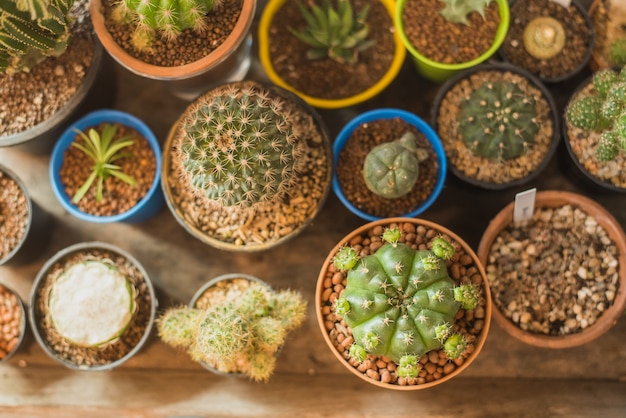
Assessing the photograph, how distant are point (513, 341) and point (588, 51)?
111 centimetres

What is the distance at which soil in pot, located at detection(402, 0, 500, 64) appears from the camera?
226 cm

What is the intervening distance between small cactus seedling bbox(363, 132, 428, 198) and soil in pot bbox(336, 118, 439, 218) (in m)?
0.13

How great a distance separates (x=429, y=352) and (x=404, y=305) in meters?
0.25

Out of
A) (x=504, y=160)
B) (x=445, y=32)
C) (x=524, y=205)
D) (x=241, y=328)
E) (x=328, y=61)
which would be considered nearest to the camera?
(x=241, y=328)

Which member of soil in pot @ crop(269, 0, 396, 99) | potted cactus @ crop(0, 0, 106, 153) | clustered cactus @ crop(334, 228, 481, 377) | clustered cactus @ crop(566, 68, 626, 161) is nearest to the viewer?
clustered cactus @ crop(334, 228, 481, 377)

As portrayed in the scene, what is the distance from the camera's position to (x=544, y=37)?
2.27 m

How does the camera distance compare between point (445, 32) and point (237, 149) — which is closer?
point (237, 149)

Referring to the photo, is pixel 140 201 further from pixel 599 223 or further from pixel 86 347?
pixel 599 223

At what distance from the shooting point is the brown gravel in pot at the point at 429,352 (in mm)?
1819

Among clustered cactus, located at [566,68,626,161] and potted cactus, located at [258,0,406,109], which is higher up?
clustered cactus, located at [566,68,626,161]

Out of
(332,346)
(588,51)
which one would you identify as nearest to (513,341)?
(332,346)

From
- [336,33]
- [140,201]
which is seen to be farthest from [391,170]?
[140,201]

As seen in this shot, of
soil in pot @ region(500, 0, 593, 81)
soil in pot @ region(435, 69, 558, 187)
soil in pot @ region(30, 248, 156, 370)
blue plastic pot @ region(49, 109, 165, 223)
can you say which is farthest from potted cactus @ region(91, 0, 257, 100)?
soil in pot @ region(500, 0, 593, 81)

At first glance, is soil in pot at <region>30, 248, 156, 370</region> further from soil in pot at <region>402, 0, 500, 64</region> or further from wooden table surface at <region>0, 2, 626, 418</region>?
soil in pot at <region>402, 0, 500, 64</region>
